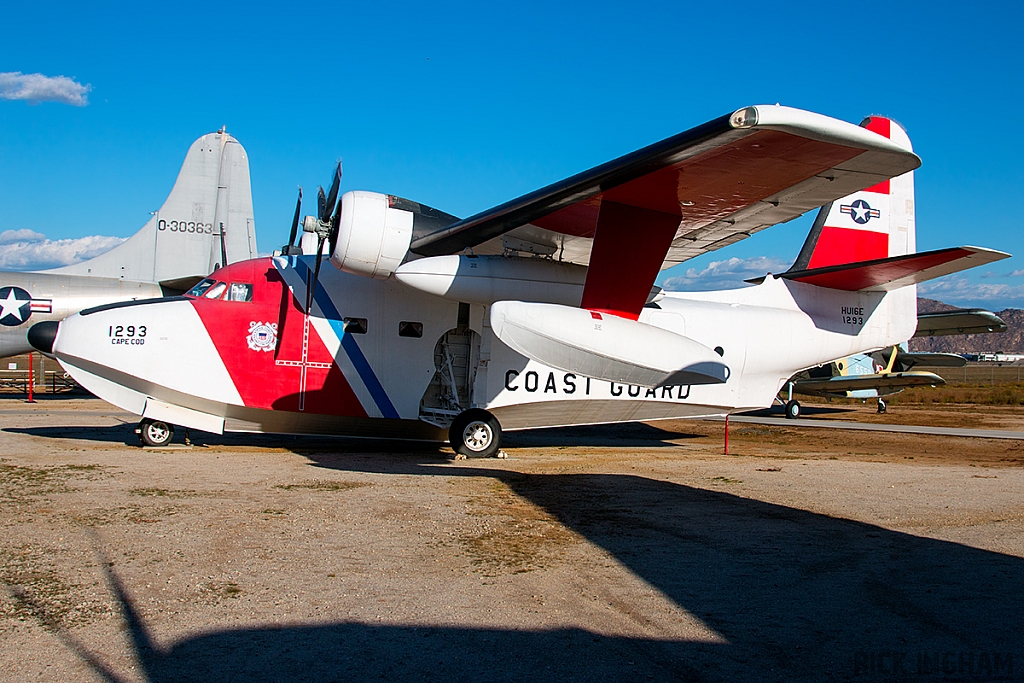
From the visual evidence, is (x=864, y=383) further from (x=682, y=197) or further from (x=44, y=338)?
(x=44, y=338)

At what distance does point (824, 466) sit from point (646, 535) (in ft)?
18.1

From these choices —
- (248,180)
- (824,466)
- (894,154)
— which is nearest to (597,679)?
(894,154)

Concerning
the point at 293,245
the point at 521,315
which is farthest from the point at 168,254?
the point at 521,315

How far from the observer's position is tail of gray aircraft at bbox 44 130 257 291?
2323 cm

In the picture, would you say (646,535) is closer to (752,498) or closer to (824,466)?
(752,498)

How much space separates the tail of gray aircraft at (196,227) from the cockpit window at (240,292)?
12.9m

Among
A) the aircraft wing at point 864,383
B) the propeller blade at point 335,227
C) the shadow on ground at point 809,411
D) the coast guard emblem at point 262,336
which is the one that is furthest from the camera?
the shadow on ground at point 809,411

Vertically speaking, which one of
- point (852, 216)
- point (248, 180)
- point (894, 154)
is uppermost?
point (248, 180)

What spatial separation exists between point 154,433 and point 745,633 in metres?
9.84

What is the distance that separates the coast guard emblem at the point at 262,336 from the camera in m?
10.9

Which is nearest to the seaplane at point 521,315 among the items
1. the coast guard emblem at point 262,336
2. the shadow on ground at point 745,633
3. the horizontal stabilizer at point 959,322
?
the coast guard emblem at point 262,336

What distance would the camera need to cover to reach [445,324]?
11.6 metres

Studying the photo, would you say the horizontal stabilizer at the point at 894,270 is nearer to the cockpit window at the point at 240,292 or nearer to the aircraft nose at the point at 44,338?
the cockpit window at the point at 240,292

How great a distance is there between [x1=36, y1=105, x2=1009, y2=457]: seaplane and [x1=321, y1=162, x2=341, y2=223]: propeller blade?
Result: 0.05 metres
